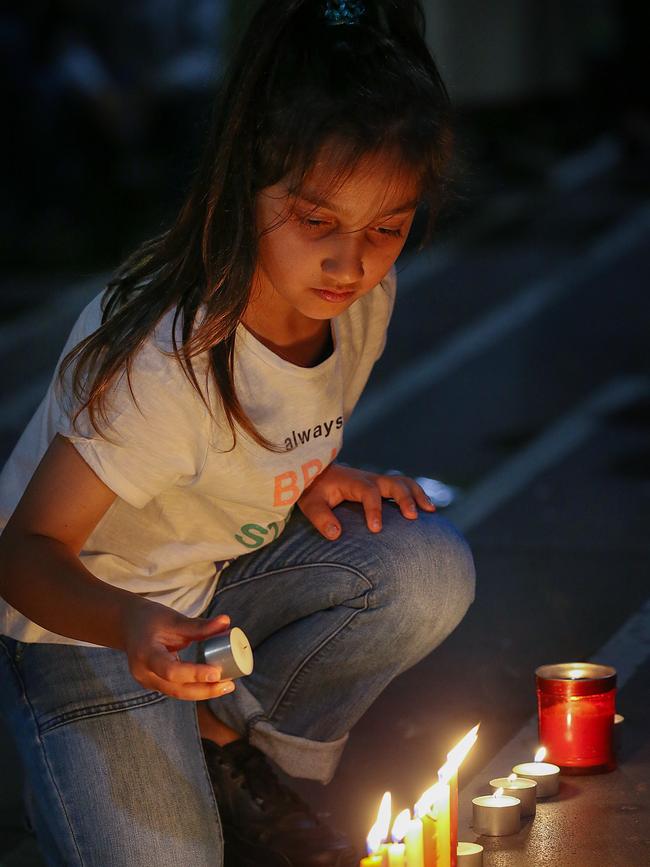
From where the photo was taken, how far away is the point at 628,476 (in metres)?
5.25

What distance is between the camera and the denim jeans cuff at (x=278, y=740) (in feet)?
9.75

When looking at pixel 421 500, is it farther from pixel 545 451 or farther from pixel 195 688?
pixel 545 451

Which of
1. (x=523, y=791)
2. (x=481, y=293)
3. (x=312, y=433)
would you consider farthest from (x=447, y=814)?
(x=481, y=293)

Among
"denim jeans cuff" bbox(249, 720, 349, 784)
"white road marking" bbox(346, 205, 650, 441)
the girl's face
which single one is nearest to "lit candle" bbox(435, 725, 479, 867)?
"denim jeans cuff" bbox(249, 720, 349, 784)

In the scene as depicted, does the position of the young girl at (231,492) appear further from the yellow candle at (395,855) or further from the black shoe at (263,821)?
the yellow candle at (395,855)

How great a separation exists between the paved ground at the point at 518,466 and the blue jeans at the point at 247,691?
0.24m

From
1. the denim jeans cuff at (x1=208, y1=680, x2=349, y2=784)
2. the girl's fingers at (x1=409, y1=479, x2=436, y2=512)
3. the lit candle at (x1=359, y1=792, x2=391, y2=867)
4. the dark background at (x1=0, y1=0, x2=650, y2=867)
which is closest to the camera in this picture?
the lit candle at (x1=359, y1=792, x2=391, y2=867)

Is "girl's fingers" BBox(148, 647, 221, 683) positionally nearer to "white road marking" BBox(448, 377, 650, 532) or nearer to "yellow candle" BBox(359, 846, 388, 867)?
"yellow candle" BBox(359, 846, 388, 867)

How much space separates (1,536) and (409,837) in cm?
81

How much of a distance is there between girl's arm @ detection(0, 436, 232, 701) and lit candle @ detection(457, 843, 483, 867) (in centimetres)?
60

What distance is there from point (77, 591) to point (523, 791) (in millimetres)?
913

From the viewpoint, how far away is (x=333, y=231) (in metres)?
2.51

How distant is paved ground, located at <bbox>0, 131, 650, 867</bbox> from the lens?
3.07 metres

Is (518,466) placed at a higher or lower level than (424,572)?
higher
